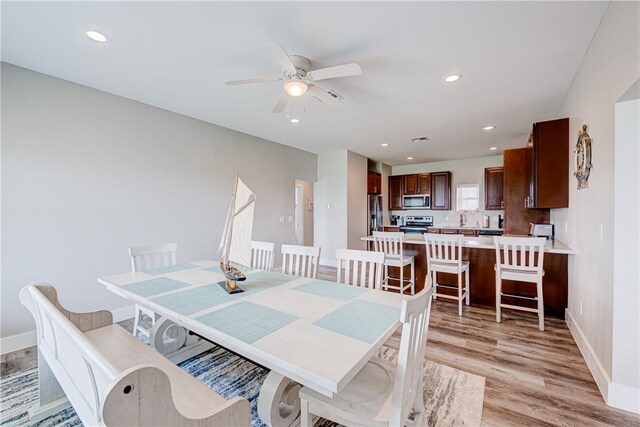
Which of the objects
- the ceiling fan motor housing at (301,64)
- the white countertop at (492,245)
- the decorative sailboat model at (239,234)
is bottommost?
the white countertop at (492,245)

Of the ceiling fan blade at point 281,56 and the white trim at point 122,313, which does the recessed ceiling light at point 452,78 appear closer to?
the ceiling fan blade at point 281,56

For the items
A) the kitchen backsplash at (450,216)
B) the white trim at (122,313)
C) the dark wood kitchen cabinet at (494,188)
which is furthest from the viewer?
the kitchen backsplash at (450,216)

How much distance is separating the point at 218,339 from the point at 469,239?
3.64 metres

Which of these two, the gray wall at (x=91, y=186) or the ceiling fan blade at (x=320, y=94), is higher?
the ceiling fan blade at (x=320, y=94)

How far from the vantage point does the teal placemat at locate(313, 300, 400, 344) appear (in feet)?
3.94

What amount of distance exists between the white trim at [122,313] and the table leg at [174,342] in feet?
4.23

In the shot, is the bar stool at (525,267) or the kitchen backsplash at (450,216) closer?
the bar stool at (525,267)

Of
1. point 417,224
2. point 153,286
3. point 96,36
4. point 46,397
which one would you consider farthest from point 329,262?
point 96,36

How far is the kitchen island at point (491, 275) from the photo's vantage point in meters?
3.11

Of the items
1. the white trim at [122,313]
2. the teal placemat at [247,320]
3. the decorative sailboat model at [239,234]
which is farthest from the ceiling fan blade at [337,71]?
the white trim at [122,313]

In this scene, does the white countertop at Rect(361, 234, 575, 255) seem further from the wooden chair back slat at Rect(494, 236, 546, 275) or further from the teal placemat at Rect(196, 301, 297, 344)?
the teal placemat at Rect(196, 301, 297, 344)

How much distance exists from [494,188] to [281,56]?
574cm

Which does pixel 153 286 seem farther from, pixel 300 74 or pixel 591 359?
pixel 591 359

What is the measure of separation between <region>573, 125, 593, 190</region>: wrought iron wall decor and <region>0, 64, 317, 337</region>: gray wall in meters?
4.22
